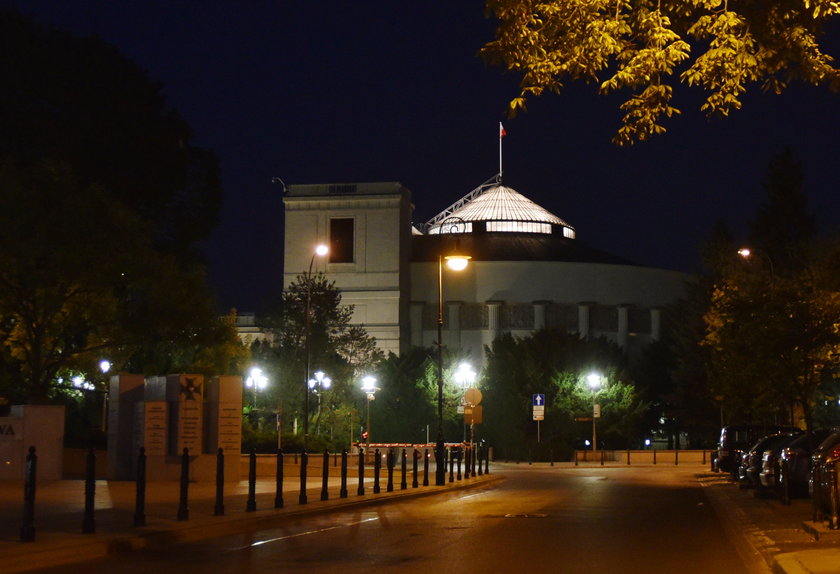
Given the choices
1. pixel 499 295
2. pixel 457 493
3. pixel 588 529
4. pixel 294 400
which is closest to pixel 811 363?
pixel 457 493

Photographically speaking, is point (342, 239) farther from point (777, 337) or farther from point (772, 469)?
point (772, 469)

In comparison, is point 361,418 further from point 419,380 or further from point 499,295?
point 499,295

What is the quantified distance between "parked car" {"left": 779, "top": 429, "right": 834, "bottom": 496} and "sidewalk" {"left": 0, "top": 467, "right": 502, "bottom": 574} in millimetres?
8301

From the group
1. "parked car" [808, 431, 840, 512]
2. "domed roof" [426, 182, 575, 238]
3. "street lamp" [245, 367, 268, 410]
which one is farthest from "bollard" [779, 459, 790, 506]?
"domed roof" [426, 182, 575, 238]

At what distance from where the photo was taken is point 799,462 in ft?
78.6

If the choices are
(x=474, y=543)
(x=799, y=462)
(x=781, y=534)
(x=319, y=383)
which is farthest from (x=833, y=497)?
(x=319, y=383)

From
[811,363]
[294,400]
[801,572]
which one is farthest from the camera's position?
[294,400]

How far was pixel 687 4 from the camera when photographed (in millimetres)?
11953

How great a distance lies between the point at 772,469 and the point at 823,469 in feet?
26.1

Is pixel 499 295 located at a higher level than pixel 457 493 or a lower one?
higher

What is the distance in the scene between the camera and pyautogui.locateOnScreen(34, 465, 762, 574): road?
42.5 feet

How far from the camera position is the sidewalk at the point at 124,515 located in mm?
13711

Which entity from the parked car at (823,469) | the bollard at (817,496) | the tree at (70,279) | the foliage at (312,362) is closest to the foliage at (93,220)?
the tree at (70,279)

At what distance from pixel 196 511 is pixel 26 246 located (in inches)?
580
